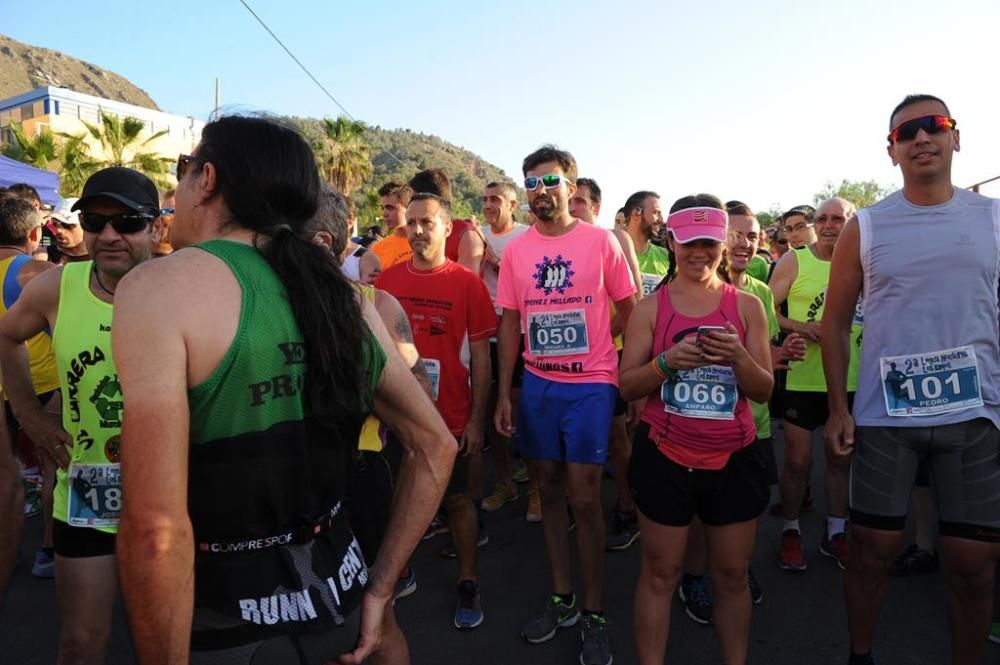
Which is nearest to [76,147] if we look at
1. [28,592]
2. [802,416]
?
[28,592]

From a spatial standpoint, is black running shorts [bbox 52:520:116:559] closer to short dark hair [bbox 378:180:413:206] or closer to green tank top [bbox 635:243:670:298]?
green tank top [bbox 635:243:670:298]

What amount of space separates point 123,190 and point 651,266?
408cm

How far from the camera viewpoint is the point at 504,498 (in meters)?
5.38

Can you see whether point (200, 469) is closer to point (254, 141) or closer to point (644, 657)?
point (254, 141)

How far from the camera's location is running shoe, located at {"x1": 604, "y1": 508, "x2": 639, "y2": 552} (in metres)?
4.45

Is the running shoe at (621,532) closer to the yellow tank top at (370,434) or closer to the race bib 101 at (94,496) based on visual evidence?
the yellow tank top at (370,434)

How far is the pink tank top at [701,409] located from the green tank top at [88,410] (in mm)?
2084

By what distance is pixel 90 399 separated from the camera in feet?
7.73

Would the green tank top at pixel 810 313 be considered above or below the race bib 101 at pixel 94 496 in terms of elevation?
above

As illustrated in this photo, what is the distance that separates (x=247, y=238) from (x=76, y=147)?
2699cm

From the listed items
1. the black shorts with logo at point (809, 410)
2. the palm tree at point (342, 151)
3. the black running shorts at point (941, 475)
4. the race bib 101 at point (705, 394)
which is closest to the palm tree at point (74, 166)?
the palm tree at point (342, 151)

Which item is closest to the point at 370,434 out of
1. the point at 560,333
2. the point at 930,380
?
the point at 560,333

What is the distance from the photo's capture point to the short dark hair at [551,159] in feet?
12.5

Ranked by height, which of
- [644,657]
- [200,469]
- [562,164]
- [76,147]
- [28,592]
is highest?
[76,147]
